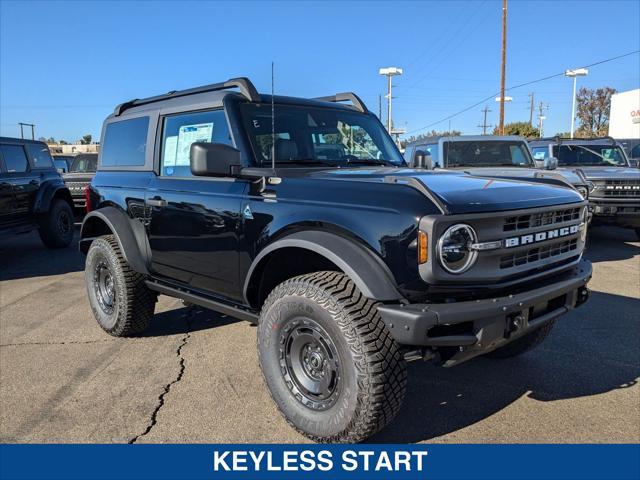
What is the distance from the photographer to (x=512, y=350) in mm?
3811

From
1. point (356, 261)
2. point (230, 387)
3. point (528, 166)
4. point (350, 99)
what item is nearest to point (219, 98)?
point (350, 99)

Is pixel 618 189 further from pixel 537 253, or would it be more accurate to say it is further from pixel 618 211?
pixel 537 253

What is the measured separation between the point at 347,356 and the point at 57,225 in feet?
27.7

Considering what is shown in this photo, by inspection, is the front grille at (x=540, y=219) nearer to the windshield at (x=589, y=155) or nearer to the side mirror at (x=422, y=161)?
the side mirror at (x=422, y=161)

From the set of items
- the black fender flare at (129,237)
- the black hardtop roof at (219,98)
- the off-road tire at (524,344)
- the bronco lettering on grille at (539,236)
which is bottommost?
the off-road tire at (524,344)

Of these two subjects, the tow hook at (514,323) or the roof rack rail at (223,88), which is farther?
the roof rack rail at (223,88)

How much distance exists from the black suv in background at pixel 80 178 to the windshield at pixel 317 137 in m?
8.55

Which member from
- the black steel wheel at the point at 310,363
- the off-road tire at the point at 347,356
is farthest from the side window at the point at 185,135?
the black steel wheel at the point at 310,363

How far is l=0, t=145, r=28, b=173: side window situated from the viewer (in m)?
8.38

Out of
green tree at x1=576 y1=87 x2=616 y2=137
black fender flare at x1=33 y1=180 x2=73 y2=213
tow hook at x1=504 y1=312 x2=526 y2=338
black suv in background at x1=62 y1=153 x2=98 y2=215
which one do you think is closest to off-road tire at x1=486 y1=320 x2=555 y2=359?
tow hook at x1=504 y1=312 x2=526 y2=338

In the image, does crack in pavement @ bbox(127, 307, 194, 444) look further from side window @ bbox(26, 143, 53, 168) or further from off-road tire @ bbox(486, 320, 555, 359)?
side window @ bbox(26, 143, 53, 168)

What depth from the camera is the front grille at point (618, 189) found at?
8.40 meters

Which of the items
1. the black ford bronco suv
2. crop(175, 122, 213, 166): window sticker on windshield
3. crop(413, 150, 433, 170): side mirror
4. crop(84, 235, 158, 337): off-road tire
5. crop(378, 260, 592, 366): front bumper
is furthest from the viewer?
crop(413, 150, 433, 170): side mirror

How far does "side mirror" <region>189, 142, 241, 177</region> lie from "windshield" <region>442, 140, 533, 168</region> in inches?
234
